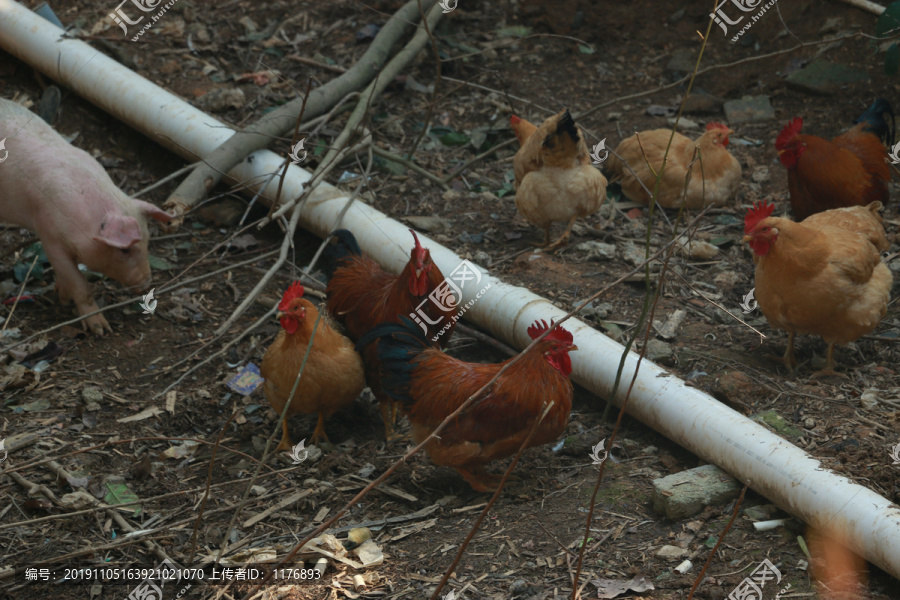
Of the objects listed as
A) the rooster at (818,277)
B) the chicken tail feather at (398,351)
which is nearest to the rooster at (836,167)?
the rooster at (818,277)

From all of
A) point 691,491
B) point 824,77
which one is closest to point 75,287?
point 691,491

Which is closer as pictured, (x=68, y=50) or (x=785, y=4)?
(x=68, y=50)

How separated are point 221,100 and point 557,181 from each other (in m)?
3.76

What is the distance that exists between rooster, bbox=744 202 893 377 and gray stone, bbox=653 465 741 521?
1234mm

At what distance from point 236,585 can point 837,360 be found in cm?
396

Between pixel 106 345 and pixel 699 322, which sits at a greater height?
→ pixel 699 322

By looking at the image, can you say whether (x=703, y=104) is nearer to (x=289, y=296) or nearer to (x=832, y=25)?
(x=832, y=25)

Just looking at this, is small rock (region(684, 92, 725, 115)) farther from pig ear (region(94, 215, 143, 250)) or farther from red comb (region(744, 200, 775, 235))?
pig ear (region(94, 215, 143, 250))

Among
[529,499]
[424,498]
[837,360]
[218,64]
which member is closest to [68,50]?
[218,64]

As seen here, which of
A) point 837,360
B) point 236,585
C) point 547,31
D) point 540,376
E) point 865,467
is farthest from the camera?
point 547,31

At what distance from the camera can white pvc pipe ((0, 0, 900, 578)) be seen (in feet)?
11.1

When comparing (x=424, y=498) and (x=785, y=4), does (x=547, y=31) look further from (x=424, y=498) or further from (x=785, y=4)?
(x=424, y=498)

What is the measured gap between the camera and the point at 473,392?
13.5 feet

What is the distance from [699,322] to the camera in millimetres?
5266
